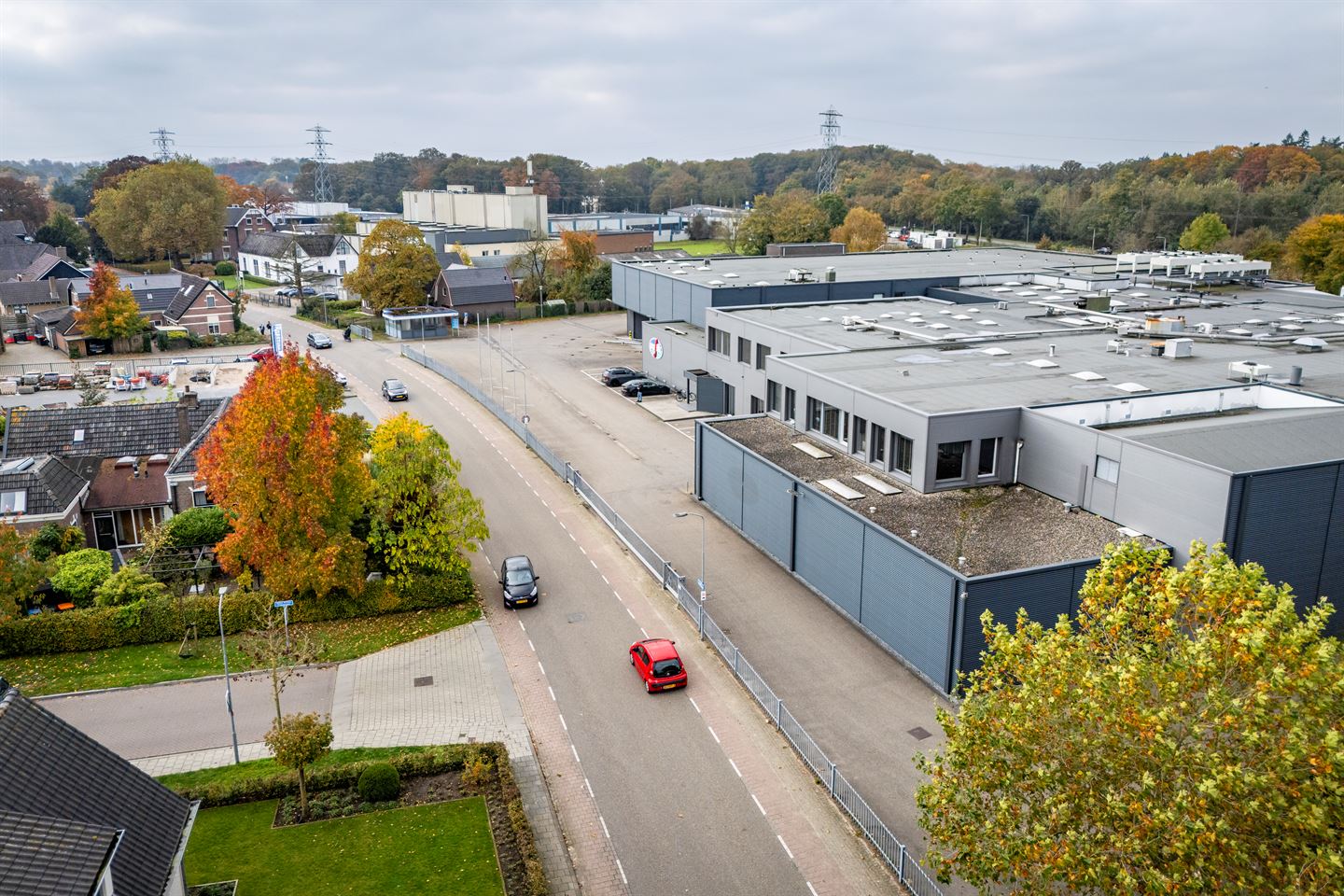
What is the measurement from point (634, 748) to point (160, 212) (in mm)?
109757

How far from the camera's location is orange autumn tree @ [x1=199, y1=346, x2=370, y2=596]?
99.4 ft

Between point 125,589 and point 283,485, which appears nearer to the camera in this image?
point 283,485

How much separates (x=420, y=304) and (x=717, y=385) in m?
42.9

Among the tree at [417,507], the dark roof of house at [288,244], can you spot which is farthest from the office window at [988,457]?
the dark roof of house at [288,244]

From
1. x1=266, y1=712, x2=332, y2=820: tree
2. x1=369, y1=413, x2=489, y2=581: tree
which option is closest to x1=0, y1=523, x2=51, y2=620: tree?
x1=369, y1=413, x2=489, y2=581: tree

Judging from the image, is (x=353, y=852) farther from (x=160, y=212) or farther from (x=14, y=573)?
(x=160, y=212)

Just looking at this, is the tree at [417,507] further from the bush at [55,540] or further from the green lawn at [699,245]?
the green lawn at [699,245]

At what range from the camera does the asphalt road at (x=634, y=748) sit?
20922 millimetres

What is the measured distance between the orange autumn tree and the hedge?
0.95 meters

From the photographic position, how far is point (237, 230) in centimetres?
13188

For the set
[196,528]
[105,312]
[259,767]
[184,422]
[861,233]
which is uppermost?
[861,233]

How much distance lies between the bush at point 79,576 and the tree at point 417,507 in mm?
9404

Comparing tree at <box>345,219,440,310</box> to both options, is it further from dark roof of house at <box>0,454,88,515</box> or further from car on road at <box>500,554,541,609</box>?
car on road at <box>500,554,541,609</box>

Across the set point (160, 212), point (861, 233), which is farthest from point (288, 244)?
point (861, 233)
